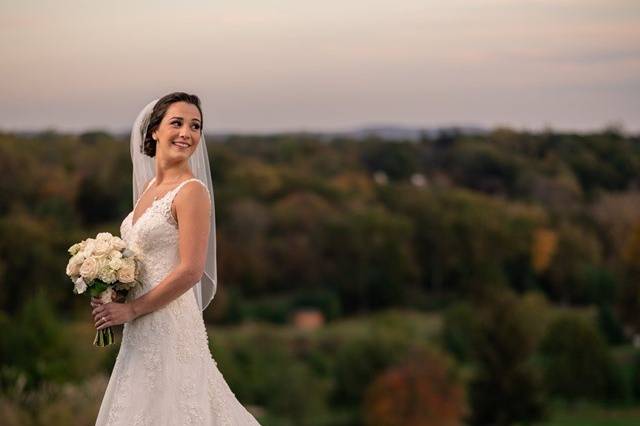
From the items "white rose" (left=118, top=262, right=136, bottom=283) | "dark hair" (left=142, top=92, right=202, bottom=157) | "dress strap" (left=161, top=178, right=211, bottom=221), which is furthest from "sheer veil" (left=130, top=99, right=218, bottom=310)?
"white rose" (left=118, top=262, right=136, bottom=283)


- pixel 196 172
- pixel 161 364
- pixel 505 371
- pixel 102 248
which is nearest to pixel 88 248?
pixel 102 248

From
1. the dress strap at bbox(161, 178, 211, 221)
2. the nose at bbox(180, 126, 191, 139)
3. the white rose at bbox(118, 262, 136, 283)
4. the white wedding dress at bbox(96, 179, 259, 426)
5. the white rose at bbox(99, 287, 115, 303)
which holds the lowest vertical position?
the white wedding dress at bbox(96, 179, 259, 426)

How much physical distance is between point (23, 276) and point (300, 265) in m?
13.7

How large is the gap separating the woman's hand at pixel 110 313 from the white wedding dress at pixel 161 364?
131 millimetres

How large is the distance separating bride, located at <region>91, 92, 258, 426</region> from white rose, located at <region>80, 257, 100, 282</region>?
96 mm

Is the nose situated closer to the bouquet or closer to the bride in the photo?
the bride

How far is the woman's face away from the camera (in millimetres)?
3635

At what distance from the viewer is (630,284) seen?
49875mm

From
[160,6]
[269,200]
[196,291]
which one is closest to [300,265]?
[269,200]

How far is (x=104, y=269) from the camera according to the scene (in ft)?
11.5

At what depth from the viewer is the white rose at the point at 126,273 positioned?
351 cm

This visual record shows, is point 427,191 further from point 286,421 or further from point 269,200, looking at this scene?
point 286,421

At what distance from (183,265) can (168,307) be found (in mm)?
248

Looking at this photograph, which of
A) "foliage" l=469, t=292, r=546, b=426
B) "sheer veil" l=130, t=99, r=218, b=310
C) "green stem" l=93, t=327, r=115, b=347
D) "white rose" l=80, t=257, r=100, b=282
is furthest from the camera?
"foliage" l=469, t=292, r=546, b=426
